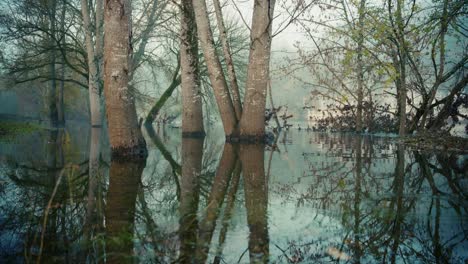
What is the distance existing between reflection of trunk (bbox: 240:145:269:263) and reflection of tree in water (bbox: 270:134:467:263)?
19 centimetres

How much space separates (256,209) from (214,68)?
8.56 meters

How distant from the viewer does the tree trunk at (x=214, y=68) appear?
1134cm

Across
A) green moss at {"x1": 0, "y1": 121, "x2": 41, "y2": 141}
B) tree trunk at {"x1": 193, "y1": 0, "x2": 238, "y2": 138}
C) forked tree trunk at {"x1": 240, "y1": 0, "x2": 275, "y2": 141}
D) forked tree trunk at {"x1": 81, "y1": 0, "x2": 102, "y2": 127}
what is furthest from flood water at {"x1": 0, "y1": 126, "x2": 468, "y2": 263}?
forked tree trunk at {"x1": 81, "y1": 0, "x2": 102, "y2": 127}

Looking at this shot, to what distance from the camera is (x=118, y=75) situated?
7.25m

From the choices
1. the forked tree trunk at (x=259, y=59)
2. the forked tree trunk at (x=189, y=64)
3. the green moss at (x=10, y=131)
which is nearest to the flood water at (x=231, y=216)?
the forked tree trunk at (x=259, y=59)

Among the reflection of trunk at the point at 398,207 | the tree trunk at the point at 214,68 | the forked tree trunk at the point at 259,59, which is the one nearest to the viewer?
the reflection of trunk at the point at 398,207

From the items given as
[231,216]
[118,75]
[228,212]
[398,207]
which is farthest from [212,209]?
[118,75]

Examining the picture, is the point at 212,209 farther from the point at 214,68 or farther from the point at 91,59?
the point at 91,59

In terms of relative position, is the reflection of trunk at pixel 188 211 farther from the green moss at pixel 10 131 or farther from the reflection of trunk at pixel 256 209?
the green moss at pixel 10 131

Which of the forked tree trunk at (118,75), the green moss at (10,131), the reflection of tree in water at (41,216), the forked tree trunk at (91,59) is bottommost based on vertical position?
the reflection of tree in water at (41,216)

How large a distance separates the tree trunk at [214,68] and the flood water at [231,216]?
5.90 meters

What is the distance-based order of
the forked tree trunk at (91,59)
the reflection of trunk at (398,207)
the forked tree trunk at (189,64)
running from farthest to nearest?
the forked tree trunk at (91,59) < the forked tree trunk at (189,64) < the reflection of trunk at (398,207)

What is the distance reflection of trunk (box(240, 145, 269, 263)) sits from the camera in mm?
2395

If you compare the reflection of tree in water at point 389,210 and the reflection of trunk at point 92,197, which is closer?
the reflection of tree in water at point 389,210
